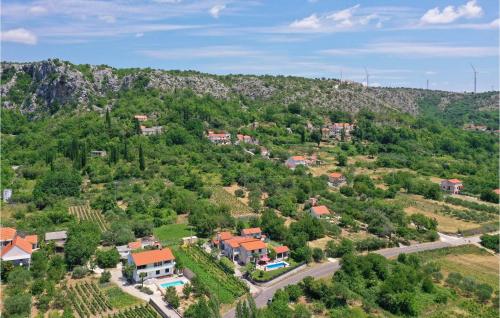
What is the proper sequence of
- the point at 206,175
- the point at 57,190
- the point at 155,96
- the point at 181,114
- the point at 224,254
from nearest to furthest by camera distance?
the point at 224,254 → the point at 57,190 → the point at 206,175 → the point at 181,114 → the point at 155,96

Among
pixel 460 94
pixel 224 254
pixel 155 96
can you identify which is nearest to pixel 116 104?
pixel 155 96

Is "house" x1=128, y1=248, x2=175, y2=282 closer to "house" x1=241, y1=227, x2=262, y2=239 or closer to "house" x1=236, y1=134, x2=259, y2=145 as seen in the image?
"house" x1=241, y1=227, x2=262, y2=239

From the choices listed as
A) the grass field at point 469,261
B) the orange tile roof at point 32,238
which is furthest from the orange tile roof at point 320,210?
the orange tile roof at point 32,238

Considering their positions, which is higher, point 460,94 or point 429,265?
point 460,94

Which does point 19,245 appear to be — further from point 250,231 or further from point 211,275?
point 250,231

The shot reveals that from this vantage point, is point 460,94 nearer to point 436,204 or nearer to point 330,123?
point 330,123

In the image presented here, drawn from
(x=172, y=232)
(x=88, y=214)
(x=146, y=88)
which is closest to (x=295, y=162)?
(x=172, y=232)

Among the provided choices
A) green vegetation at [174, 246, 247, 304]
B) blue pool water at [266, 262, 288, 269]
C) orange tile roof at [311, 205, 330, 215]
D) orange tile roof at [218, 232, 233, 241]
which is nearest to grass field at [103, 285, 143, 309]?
green vegetation at [174, 246, 247, 304]
